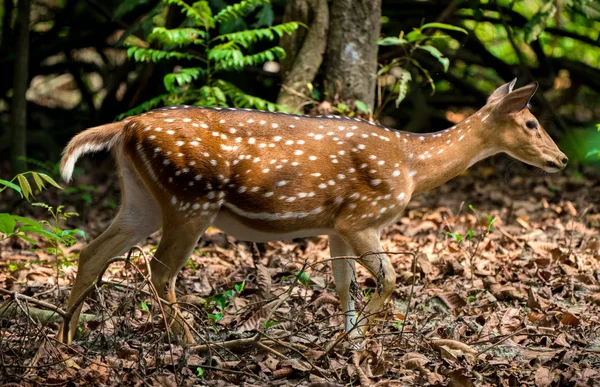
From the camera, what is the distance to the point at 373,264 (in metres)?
5.31

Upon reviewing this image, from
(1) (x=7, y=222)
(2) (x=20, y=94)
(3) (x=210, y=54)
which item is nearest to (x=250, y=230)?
(1) (x=7, y=222)

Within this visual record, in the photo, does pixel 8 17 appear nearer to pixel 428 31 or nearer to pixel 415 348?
pixel 428 31

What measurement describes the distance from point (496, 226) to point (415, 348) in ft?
11.7

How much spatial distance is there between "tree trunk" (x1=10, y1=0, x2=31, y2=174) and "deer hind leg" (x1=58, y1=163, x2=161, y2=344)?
4.01 meters

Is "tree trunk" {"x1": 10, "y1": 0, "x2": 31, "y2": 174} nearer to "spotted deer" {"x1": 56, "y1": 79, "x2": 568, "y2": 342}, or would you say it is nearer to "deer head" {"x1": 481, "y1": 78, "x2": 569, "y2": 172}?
"spotted deer" {"x1": 56, "y1": 79, "x2": 568, "y2": 342}

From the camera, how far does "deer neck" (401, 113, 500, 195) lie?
18.7 ft

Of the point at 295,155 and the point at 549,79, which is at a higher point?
the point at 295,155

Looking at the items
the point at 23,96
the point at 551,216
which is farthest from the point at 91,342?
the point at 551,216

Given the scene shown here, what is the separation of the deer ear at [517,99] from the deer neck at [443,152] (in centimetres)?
18

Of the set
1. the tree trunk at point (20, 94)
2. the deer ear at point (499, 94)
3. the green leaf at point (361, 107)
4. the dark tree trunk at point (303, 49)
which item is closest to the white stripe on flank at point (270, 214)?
the deer ear at point (499, 94)

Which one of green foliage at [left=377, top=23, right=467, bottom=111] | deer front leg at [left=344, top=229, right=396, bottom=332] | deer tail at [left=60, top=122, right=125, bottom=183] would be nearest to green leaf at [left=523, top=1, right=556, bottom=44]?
green foliage at [left=377, top=23, right=467, bottom=111]

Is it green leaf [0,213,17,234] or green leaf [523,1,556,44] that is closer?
green leaf [0,213,17,234]

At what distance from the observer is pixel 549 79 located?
1172cm

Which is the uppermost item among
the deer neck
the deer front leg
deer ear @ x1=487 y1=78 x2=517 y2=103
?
deer ear @ x1=487 y1=78 x2=517 y2=103
